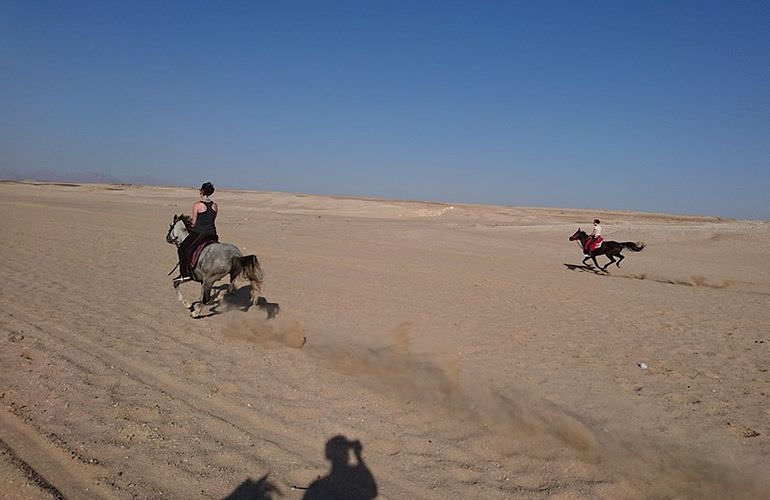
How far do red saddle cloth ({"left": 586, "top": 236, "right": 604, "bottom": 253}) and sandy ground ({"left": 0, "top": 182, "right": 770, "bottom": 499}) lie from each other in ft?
13.9

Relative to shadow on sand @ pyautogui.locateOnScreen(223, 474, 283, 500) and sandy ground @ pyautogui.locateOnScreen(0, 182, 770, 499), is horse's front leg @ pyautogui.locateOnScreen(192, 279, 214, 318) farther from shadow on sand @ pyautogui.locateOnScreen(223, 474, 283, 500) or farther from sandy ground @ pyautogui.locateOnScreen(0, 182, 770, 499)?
shadow on sand @ pyautogui.locateOnScreen(223, 474, 283, 500)

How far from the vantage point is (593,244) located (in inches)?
688

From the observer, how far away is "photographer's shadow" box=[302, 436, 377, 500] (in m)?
3.88

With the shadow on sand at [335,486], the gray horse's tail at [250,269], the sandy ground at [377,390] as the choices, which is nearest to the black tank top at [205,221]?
the gray horse's tail at [250,269]

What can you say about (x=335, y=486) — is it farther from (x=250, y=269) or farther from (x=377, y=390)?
(x=250, y=269)

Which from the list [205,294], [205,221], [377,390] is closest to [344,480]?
[377,390]

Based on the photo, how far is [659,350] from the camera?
813cm

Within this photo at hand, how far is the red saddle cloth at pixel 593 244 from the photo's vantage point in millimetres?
17281

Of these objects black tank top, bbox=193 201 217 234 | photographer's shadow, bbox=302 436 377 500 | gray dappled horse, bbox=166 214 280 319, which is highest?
black tank top, bbox=193 201 217 234

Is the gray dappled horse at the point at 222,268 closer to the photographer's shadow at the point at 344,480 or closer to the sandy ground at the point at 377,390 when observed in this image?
the sandy ground at the point at 377,390

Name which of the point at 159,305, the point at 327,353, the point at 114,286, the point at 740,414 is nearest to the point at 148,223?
the point at 114,286

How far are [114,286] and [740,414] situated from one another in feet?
40.2

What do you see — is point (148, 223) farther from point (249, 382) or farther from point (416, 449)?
point (416, 449)

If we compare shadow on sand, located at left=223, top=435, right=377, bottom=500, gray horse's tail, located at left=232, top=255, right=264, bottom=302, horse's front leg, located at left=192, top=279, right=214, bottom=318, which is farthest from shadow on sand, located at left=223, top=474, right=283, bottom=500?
horse's front leg, located at left=192, top=279, right=214, bottom=318
